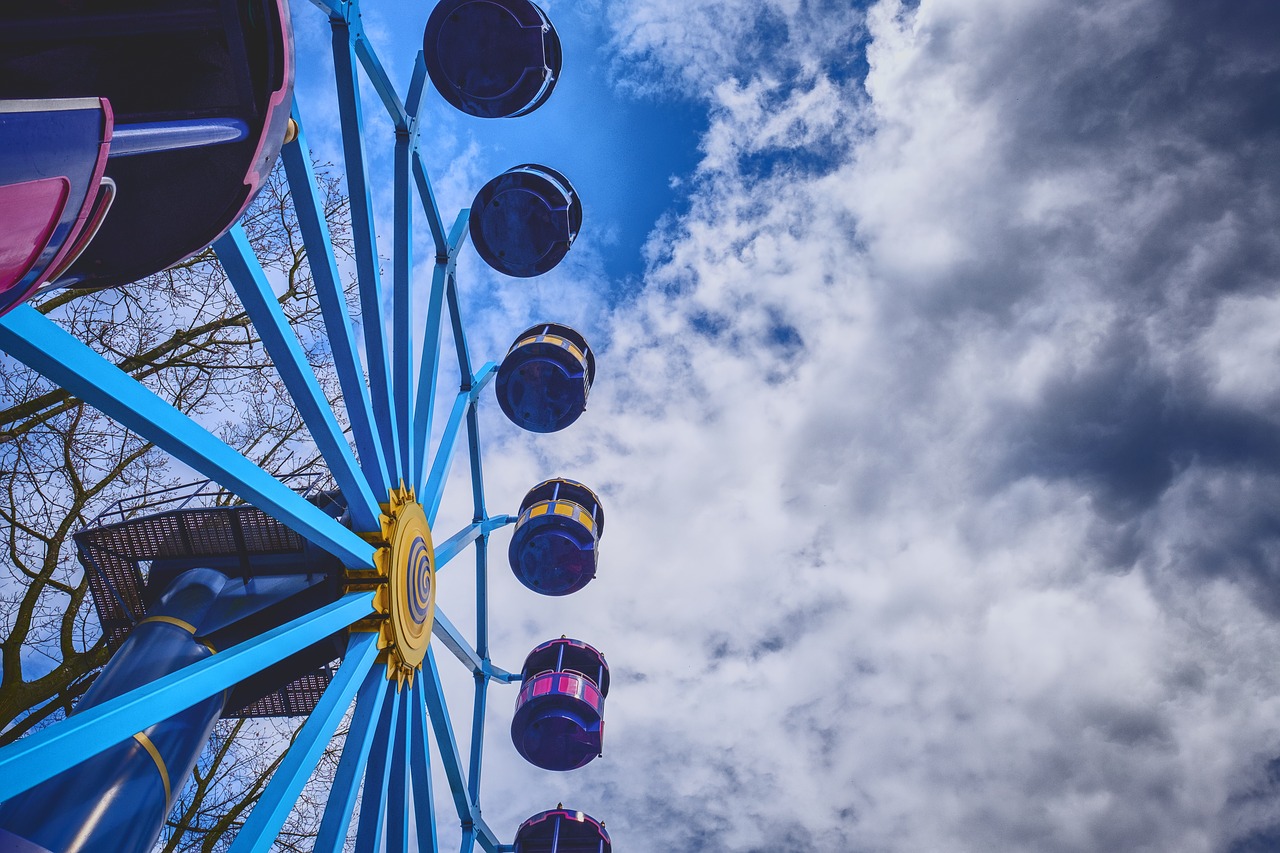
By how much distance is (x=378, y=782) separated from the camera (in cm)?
646

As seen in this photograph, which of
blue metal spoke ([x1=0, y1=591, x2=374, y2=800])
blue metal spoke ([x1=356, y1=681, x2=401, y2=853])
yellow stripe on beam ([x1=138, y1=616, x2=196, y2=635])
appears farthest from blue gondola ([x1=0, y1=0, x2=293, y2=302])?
blue metal spoke ([x1=356, y1=681, x2=401, y2=853])

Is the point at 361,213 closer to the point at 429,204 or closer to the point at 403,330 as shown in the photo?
the point at 403,330

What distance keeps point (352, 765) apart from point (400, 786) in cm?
180

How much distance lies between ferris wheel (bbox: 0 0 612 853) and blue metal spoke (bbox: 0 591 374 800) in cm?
1

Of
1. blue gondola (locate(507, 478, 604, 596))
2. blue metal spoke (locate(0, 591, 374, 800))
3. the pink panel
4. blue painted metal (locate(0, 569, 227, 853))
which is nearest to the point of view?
the pink panel

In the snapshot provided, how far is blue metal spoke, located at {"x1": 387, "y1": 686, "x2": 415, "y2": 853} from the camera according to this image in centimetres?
707

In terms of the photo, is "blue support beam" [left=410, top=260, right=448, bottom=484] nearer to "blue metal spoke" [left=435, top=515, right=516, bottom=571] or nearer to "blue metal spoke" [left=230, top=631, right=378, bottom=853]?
"blue metal spoke" [left=435, top=515, right=516, bottom=571]

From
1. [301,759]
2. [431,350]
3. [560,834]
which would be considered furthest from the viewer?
[560,834]

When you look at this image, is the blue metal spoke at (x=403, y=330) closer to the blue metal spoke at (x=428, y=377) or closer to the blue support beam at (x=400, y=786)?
the blue metal spoke at (x=428, y=377)

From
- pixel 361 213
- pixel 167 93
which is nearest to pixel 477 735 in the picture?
pixel 361 213

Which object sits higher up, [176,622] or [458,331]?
[458,331]

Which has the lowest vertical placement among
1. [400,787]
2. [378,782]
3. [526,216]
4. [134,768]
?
[134,768]

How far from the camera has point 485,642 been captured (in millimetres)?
10789

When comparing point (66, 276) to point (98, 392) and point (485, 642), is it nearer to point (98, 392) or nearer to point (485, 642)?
point (98, 392)
